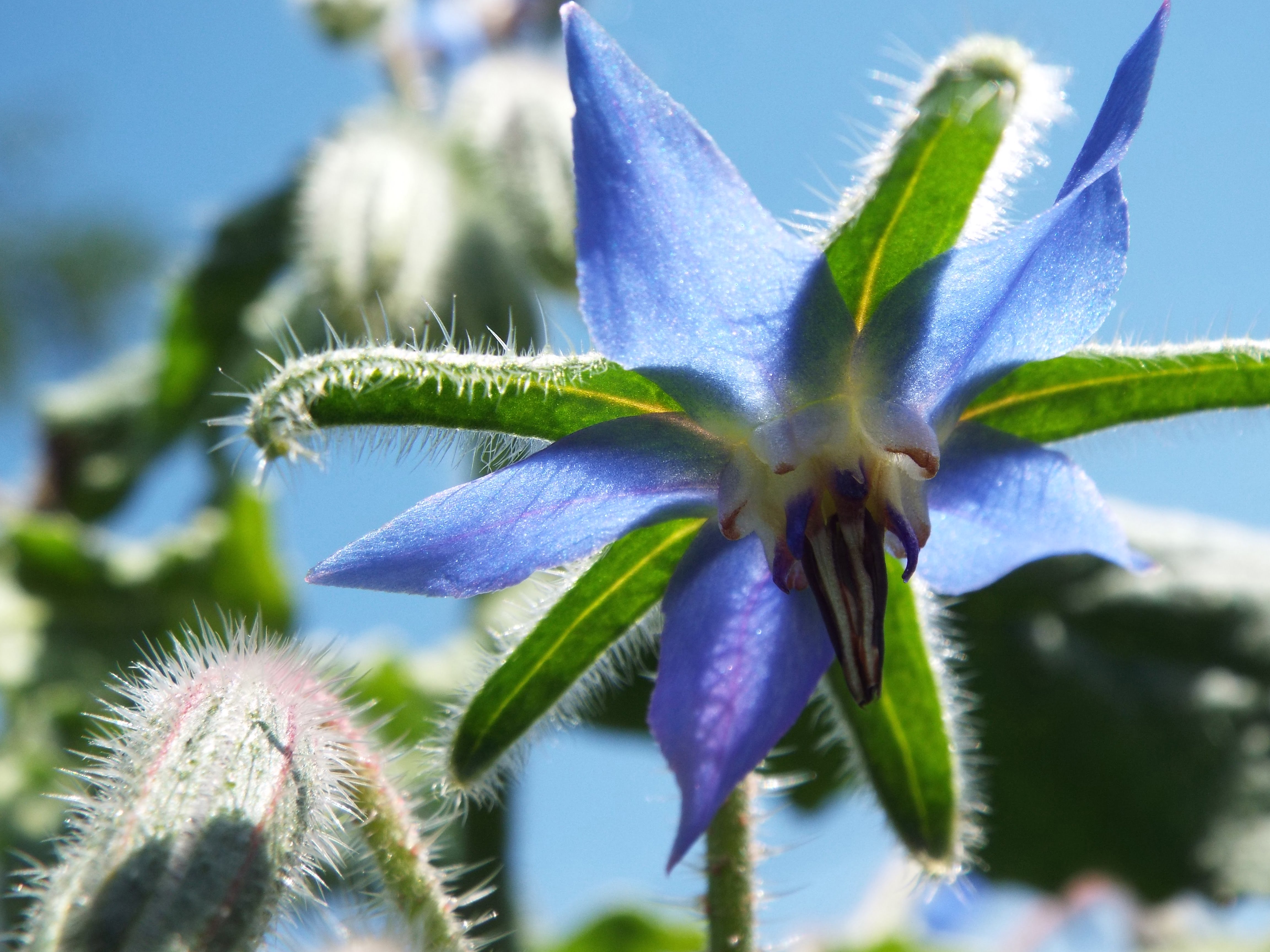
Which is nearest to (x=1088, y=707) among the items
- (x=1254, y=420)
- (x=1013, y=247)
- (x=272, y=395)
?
(x=1254, y=420)

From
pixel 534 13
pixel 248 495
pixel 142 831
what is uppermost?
pixel 534 13

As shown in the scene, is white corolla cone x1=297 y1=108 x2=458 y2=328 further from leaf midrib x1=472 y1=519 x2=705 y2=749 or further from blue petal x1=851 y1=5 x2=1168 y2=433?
blue petal x1=851 y1=5 x2=1168 y2=433

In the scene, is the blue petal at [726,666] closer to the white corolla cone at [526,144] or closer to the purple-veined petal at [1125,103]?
the purple-veined petal at [1125,103]

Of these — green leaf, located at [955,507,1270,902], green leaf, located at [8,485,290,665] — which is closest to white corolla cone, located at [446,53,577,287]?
green leaf, located at [8,485,290,665]

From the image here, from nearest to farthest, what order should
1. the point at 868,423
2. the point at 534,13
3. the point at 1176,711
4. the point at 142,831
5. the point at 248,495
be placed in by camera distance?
the point at 142,831
the point at 868,423
the point at 1176,711
the point at 248,495
the point at 534,13

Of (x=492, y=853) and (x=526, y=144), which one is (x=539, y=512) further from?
(x=526, y=144)

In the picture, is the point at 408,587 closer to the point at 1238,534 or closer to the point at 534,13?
the point at 1238,534

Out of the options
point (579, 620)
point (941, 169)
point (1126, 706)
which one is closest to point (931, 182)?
point (941, 169)

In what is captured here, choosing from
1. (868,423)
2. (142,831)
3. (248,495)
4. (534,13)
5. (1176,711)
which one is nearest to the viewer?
(142,831)
